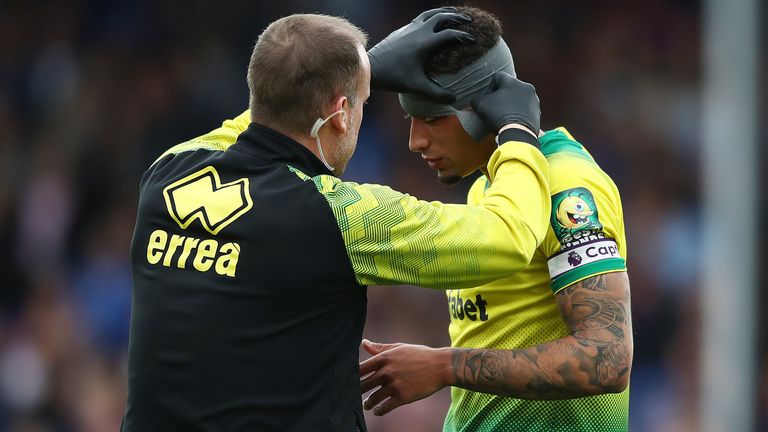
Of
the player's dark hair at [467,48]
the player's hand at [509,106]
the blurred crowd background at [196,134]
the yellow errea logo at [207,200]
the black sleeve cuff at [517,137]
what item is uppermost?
the player's dark hair at [467,48]

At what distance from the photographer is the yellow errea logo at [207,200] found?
3.30 metres

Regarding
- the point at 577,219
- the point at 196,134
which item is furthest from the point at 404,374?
the point at 196,134

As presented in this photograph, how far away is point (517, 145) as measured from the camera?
11.7ft

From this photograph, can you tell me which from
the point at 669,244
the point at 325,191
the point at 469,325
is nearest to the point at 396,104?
the point at 669,244

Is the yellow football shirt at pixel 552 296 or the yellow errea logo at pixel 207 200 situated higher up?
the yellow errea logo at pixel 207 200

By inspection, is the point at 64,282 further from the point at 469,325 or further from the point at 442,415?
the point at 469,325

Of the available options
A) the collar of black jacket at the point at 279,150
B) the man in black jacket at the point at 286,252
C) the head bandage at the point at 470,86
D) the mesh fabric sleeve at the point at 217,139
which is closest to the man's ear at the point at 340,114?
the man in black jacket at the point at 286,252

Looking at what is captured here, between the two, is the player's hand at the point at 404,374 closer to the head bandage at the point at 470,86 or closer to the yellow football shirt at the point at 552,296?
the yellow football shirt at the point at 552,296

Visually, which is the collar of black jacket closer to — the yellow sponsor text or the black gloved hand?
the yellow sponsor text

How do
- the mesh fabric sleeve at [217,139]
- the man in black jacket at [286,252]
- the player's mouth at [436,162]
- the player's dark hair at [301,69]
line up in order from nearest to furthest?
the man in black jacket at [286,252]
the player's dark hair at [301,69]
the mesh fabric sleeve at [217,139]
the player's mouth at [436,162]

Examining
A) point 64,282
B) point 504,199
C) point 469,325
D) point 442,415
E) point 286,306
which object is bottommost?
point 442,415

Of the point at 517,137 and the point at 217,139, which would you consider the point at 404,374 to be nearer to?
the point at 517,137

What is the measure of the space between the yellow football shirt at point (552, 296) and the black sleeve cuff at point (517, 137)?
0.46ft

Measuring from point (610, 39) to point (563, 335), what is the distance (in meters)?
6.80
